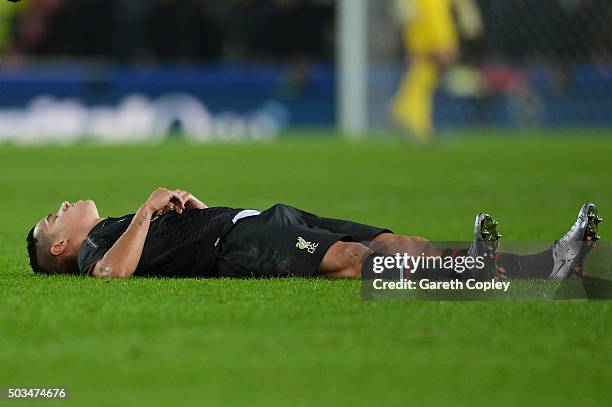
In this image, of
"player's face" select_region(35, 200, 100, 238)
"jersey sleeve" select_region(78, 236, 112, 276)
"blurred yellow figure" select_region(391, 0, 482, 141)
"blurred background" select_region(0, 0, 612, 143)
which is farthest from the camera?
"blurred background" select_region(0, 0, 612, 143)

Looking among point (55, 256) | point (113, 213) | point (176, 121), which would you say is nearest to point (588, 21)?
point (176, 121)

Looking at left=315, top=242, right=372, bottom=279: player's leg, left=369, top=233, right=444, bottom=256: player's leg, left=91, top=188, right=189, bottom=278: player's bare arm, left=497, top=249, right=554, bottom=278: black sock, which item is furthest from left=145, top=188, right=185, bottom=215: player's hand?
left=497, top=249, right=554, bottom=278: black sock

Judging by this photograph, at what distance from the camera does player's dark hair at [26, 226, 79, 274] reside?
635 centimetres

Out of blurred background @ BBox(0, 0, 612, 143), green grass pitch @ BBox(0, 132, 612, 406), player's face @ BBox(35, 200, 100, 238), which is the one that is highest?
blurred background @ BBox(0, 0, 612, 143)

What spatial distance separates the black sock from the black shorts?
68 cm

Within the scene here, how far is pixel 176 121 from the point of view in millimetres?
26047

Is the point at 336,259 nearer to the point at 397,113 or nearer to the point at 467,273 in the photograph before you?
the point at 467,273

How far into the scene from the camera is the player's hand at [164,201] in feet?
19.6

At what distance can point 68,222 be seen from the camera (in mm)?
6289

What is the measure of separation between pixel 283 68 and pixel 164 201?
20166 mm

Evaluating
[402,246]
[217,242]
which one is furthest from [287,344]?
[217,242]

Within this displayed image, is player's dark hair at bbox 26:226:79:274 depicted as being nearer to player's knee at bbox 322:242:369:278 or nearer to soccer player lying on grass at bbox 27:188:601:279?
soccer player lying on grass at bbox 27:188:601:279

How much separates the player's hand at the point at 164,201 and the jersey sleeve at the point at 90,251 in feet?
1.05

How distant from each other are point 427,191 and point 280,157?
6.11 metres
